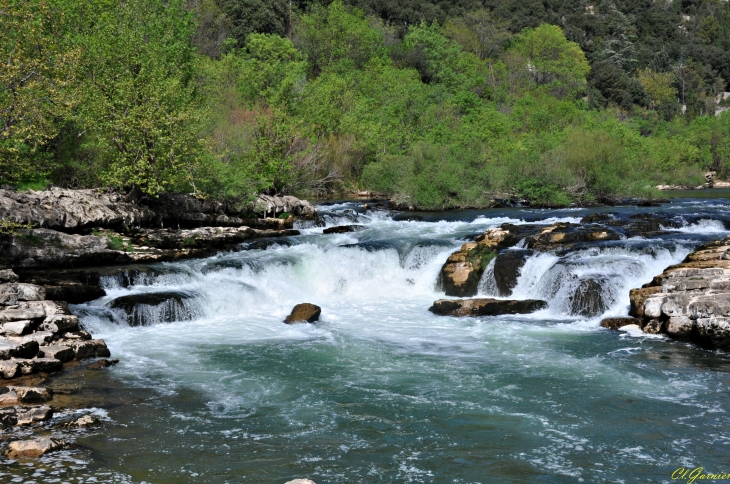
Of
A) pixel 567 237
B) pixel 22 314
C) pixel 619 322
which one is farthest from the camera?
pixel 567 237

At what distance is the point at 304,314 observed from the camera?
17.5 m

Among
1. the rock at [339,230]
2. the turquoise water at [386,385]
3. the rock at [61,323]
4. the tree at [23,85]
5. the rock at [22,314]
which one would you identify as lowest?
the turquoise water at [386,385]

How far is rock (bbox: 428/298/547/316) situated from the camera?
17.8 m

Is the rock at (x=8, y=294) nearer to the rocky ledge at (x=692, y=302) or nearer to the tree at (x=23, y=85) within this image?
the tree at (x=23, y=85)

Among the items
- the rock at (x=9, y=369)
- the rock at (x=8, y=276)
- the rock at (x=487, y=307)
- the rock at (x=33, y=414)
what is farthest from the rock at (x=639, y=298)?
the rock at (x=8, y=276)

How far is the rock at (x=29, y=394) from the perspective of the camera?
34.4ft

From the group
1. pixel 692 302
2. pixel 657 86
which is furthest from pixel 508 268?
pixel 657 86

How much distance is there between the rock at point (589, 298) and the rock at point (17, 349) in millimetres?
13118

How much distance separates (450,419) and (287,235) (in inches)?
663

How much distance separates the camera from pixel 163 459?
8.67 m

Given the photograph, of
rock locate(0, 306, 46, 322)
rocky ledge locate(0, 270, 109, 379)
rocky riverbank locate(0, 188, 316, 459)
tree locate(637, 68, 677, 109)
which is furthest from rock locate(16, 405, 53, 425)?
tree locate(637, 68, 677, 109)

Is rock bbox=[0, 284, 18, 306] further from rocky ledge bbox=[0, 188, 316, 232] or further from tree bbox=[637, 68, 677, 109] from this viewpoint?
tree bbox=[637, 68, 677, 109]

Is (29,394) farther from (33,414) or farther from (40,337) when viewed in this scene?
(40,337)

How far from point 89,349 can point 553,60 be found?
73.6 metres
